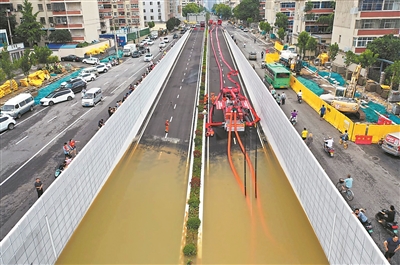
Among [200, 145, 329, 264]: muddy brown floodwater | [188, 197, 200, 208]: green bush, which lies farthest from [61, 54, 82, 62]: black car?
[188, 197, 200, 208]: green bush

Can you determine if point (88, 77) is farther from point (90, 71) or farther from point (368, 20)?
point (368, 20)

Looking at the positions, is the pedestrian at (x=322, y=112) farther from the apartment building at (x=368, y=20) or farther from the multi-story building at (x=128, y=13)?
the multi-story building at (x=128, y=13)

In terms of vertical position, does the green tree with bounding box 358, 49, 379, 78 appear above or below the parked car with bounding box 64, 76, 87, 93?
above

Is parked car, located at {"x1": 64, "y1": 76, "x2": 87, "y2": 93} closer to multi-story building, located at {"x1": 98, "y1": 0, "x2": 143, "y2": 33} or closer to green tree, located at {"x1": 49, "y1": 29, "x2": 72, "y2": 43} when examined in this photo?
green tree, located at {"x1": 49, "y1": 29, "x2": 72, "y2": 43}

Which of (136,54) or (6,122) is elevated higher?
(136,54)

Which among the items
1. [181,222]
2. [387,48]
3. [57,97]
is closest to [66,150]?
[181,222]

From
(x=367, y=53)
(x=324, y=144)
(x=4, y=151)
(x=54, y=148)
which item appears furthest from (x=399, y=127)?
(x=4, y=151)
